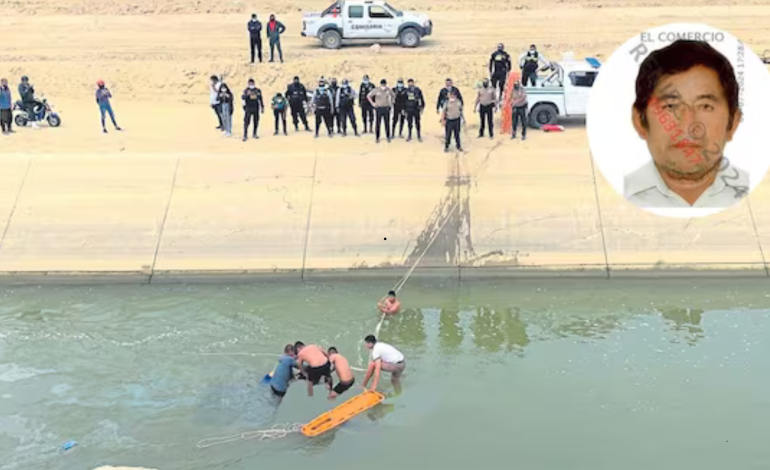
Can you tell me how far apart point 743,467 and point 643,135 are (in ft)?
29.3

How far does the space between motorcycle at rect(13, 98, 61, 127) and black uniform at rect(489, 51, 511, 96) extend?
14201 mm

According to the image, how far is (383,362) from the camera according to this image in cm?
1836

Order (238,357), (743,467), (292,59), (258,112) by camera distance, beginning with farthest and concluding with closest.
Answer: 1. (292,59)
2. (258,112)
3. (238,357)
4. (743,467)

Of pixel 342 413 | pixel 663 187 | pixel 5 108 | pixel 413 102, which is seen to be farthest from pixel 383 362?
pixel 5 108

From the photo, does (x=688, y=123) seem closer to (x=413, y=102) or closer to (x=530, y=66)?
(x=413, y=102)

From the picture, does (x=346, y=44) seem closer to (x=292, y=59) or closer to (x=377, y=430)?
(x=292, y=59)

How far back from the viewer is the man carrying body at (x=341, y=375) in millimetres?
18000

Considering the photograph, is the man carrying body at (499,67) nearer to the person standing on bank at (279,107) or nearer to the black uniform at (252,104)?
the person standing on bank at (279,107)

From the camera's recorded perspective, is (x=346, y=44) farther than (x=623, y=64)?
Yes

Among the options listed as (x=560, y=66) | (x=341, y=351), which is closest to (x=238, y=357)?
(x=341, y=351)

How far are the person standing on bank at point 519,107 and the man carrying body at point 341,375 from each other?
12.6 metres

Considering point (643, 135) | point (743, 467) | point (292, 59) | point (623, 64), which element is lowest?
point (743, 467)

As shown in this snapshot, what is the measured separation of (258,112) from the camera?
28656 millimetres

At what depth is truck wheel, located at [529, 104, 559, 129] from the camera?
97.8 ft
